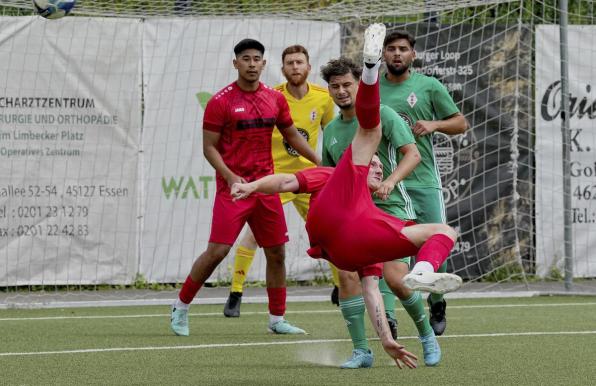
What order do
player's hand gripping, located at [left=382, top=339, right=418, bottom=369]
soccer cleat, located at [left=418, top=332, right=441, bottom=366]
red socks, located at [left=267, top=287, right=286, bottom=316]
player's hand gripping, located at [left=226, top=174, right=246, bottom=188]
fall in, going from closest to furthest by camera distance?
player's hand gripping, located at [left=382, top=339, right=418, bottom=369], soccer cleat, located at [left=418, top=332, right=441, bottom=366], player's hand gripping, located at [left=226, top=174, right=246, bottom=188], red socks, located at [left=267, top=287, right=286, bottom=316]

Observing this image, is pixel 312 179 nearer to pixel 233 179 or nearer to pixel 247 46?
pixel 233 179

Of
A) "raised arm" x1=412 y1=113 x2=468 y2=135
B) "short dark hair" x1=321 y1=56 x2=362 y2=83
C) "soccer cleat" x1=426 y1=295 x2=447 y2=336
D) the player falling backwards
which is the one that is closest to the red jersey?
"raised arm" x1=412 y1=113 x2=468 y2=135

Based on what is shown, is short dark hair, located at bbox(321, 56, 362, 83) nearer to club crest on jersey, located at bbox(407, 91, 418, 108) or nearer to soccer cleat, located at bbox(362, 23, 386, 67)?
soccer cleat, located at bbox(362, 23, 386, 67)

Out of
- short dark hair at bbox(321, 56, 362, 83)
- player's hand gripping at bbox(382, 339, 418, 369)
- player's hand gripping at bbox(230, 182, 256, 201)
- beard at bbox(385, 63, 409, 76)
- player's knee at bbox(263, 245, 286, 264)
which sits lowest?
player's hand gripping at bbox(382, 339, 418, 369)

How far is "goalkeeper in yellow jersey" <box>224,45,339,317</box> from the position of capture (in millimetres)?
11547

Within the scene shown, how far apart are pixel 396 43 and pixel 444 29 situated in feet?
20.1

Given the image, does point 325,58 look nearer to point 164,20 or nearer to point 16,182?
point 164,20

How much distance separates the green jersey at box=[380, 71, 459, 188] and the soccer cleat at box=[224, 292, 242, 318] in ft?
8.58

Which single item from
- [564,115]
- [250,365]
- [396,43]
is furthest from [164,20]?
[250,365]

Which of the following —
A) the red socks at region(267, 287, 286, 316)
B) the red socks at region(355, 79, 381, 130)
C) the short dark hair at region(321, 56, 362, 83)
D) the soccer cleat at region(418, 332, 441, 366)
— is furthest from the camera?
the red socks at region(267, 287, 286, 316)

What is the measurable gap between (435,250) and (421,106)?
281 cm

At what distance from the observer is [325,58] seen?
49.0 feet

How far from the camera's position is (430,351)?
8102 mm

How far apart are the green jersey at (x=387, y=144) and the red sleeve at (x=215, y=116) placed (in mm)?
1889
